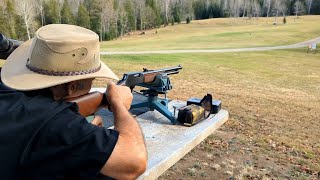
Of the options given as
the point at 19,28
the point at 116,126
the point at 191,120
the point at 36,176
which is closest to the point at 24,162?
the point at 36,176

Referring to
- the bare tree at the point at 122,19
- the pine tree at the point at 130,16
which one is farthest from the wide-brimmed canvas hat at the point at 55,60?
the pine tree at the point at 130,16

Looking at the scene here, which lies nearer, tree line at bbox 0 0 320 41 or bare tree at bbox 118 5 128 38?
tree line at bbox 0 0 320 41

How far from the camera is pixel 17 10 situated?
55.3 m

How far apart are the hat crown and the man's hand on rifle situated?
1.14 ft

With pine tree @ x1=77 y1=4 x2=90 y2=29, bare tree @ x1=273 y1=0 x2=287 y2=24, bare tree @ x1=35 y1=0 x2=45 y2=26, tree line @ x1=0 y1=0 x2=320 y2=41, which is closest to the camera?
tree line @ x1=0 y1=0 x2=320 y2=41

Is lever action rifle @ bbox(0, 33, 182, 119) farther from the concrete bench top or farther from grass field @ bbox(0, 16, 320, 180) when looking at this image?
grass field @ bbox(0, 16, 320, 180)

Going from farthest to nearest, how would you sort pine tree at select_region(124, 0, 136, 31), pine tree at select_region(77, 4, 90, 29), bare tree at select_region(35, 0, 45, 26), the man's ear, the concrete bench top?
pine tree at select_region(124, 0, 136, 31)
pine tree at select_region(77, 4, 90, 29)
bare tree at select_region(35, 0, 45, 26)
the concrete bench top
the man's ear

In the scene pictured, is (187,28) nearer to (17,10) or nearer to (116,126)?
(17,10)

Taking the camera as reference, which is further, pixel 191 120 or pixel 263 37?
pixel 263 37

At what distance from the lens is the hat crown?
1704mm

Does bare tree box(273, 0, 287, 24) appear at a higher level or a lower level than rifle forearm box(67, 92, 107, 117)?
higher

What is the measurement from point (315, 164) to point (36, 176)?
5.07 meters

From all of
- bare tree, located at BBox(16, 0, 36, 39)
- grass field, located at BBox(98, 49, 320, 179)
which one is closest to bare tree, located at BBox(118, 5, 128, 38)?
bare tree, located at BBox(16, 0, 36, 39)

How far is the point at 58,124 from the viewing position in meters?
1.50
